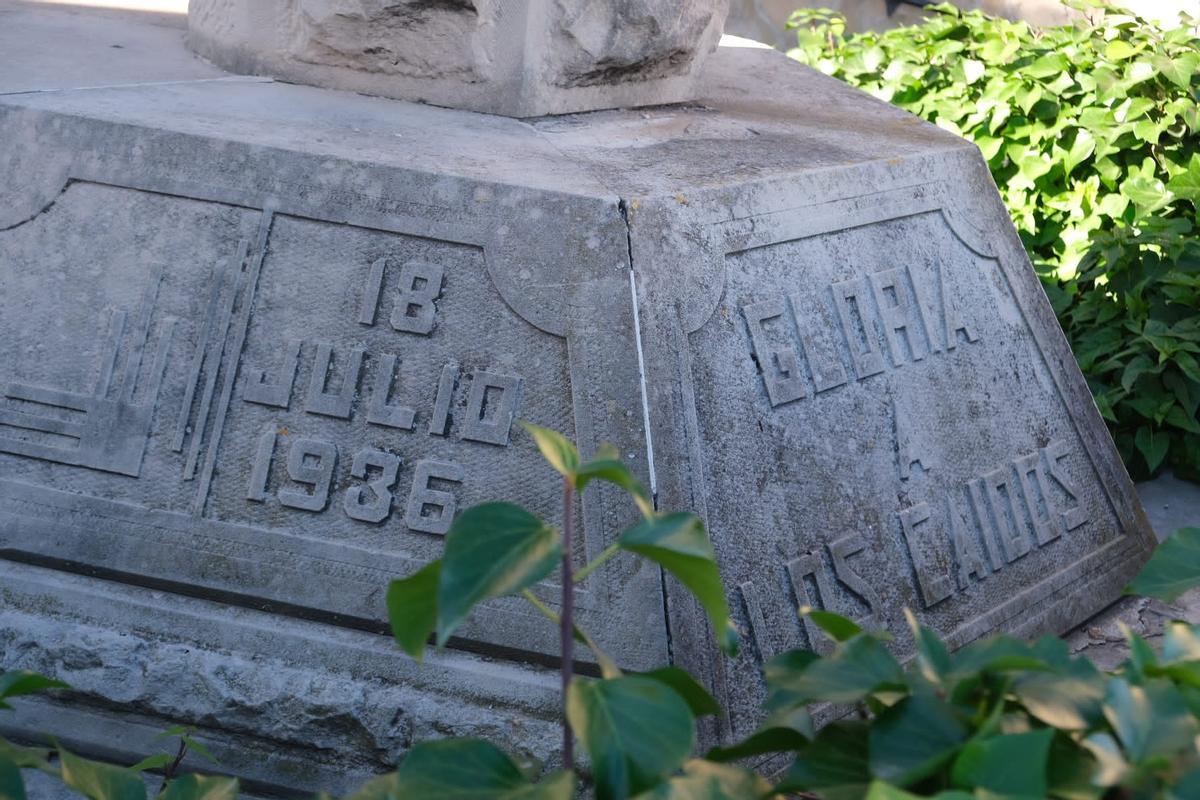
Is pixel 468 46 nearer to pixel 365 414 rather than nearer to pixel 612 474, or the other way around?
pixel 365 414

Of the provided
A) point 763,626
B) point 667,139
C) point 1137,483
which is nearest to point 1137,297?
point 1137,483

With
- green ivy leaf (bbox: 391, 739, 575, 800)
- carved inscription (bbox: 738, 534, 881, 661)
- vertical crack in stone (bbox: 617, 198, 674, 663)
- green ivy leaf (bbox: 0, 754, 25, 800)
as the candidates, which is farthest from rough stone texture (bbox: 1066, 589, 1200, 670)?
green ivy leaf (bbox: 0, 754, 25, 800)

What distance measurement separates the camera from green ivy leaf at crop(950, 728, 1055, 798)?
1.88 ft

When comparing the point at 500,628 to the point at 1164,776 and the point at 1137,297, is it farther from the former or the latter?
the point at 1137,297

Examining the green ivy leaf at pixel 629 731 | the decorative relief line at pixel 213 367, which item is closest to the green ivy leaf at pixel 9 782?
the green ivy leaf at pixel 629 731

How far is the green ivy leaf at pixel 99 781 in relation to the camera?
0.79 m

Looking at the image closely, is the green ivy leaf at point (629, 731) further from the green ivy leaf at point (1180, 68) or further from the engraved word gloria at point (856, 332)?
the green ivy leaf at point (1180, 68)

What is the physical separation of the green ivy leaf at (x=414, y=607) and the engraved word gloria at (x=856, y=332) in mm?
1107

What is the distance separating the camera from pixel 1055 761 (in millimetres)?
638

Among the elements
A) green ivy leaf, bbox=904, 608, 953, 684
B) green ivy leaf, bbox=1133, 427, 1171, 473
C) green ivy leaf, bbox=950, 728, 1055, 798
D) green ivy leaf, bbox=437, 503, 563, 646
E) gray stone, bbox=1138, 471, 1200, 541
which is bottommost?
gray stone, bbox=1138, 471, 1200, 541

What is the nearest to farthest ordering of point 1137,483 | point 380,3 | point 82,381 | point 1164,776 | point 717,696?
point 1164,776 → point 717,696 → point 82,381 → point 380,3 → point 1137,483

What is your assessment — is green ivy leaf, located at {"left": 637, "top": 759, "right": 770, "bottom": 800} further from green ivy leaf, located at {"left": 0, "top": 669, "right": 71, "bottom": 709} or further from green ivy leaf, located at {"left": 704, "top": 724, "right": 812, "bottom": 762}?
green ivy leaf, located at {"left": 0, "top": 669, "right": 71, "bottom": 709}

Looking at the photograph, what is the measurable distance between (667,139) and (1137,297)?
130 centimetres

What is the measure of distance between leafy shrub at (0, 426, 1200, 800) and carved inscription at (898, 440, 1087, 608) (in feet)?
3.75
